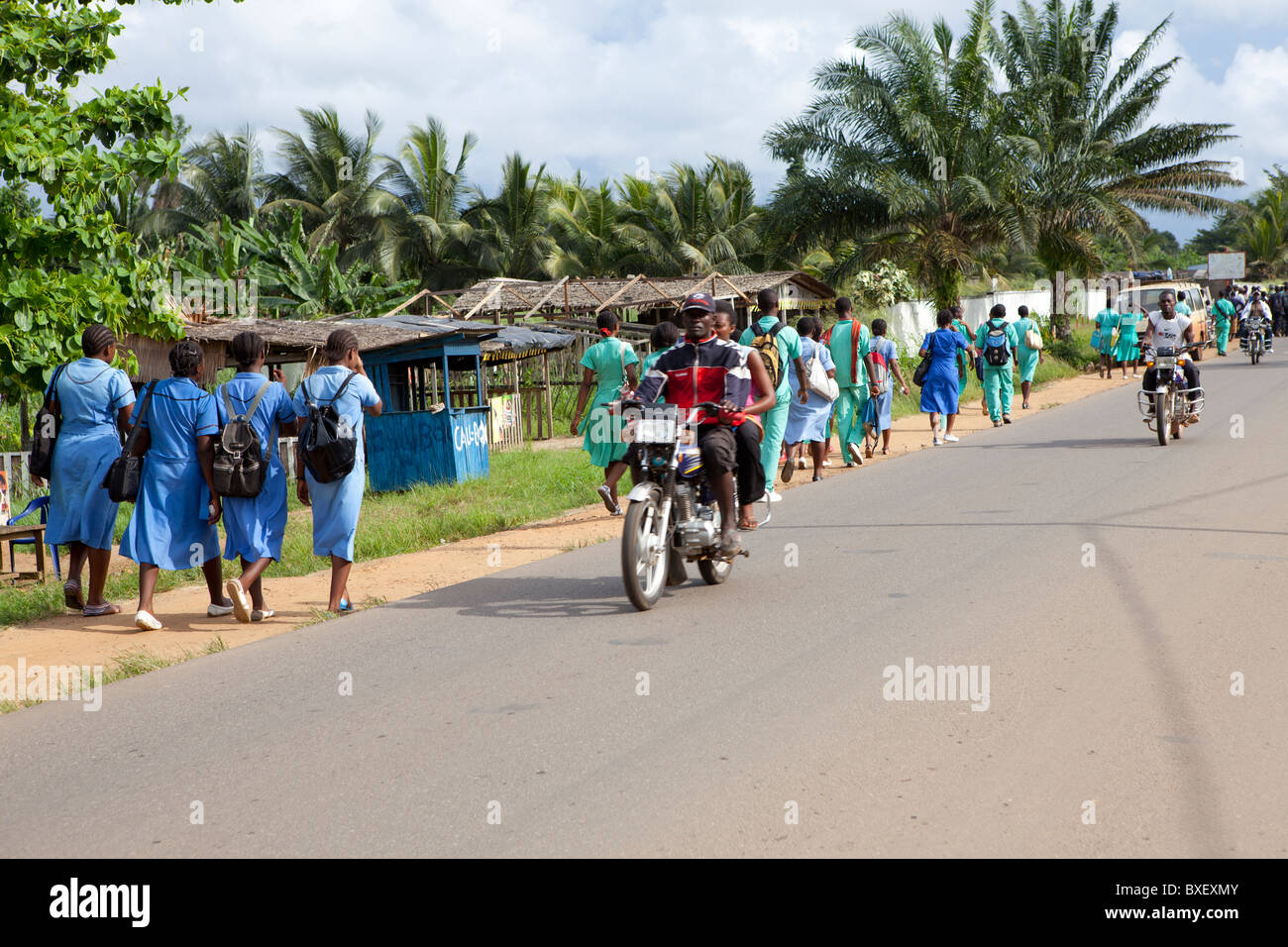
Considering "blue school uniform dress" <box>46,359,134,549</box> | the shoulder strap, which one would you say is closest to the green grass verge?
the shoulder strap

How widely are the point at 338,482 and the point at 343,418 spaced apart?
17.2 inches

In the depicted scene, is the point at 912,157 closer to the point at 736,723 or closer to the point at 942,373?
the point at 942,373

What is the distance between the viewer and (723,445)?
7.66 metres

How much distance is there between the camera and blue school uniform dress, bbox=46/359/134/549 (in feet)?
26.5

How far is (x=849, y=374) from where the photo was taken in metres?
14.8

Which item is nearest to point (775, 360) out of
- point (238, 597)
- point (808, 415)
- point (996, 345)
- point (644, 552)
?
point (808, 415)

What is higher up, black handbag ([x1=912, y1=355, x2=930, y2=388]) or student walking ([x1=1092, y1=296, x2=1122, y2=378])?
student walking ([x1=1092, y1=296, x2=1122, y2=378])

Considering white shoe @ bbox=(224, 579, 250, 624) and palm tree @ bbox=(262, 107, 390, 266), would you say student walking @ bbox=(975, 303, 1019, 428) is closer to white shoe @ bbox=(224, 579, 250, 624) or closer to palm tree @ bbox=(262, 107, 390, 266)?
white shoe @ bbox=(224, 579, 250, 624)

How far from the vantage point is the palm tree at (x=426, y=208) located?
39719 mm

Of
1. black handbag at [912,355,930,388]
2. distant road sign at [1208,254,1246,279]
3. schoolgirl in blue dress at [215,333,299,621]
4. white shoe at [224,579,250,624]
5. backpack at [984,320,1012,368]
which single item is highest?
distant road sign at [1208,254,1246,279]

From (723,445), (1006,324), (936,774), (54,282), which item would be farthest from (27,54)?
(1006,324)

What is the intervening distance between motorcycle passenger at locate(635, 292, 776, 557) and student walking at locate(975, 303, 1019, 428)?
37.7 feet
